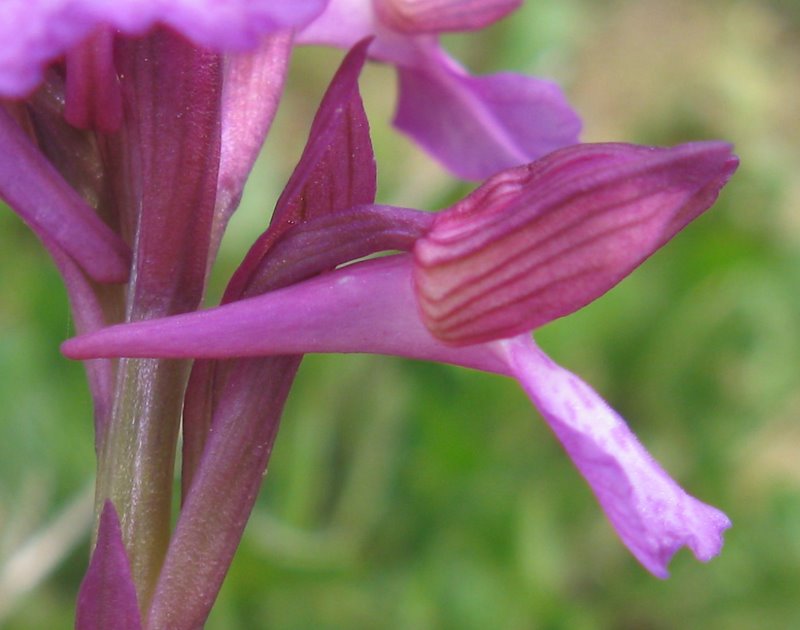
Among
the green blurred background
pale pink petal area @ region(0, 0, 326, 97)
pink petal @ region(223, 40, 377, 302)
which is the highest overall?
pale pink petal area @ region(0, 0, 326, 97)

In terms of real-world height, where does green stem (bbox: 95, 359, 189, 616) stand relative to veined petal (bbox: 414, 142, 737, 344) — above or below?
below

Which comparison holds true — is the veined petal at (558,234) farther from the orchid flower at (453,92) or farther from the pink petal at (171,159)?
the orchid flower at (453,92)

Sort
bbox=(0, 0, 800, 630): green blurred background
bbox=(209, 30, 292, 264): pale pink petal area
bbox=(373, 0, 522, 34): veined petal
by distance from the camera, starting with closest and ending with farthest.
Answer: bbox=(209, 30, 292, 264): pale pink petal area
bbox=(373, 0, 522, 34): veined petal
bbox=(0, 0, 800, 630): green blurred background

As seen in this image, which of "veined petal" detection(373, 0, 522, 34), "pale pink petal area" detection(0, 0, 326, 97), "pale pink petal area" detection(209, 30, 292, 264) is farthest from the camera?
"veined petal" detection(373, 0, 522, 34)

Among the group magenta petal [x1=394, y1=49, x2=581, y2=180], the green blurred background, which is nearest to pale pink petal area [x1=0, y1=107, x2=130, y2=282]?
magenta petal [x1=394, y1=49, x2=581, y2=180]

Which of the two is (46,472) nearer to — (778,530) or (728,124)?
(778,530)

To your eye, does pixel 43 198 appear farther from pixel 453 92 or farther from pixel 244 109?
pixel 453 92

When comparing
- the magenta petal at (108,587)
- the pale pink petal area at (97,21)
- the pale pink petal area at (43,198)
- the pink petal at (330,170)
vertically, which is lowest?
the magenta petal at (108,587)

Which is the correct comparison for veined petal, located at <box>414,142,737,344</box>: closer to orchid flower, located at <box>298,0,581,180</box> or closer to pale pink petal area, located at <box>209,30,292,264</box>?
pale pink petal area, located at <box>209,30,292,264</box>

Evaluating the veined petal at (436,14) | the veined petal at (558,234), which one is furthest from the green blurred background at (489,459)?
the veined petal at (558,234)

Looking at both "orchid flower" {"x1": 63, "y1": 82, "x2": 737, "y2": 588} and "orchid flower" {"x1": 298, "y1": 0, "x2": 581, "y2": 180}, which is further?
"orchid flower" {"x1": 298, "y1": 0, "x2": 581, "y2": 180}
